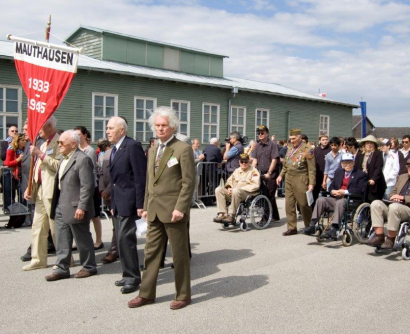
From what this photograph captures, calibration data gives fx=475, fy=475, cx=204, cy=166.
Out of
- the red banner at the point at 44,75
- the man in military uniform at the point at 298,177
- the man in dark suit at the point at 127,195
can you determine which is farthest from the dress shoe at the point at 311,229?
the red banner at the point at 44,75

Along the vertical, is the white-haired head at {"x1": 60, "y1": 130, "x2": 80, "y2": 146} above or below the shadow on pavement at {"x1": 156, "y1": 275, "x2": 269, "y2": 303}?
above

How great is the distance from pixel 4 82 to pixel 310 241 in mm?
12982

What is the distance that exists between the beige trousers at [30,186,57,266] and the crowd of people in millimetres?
14

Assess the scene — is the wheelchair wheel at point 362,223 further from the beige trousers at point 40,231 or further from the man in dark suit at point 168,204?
the beige trousers at point 40,231

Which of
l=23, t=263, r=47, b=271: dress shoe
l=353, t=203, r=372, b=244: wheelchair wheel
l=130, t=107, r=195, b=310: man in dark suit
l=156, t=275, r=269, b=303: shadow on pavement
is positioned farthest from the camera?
l=353, t=203, r=372, b=244: wheelchair wheel

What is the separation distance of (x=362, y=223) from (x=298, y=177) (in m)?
1.50

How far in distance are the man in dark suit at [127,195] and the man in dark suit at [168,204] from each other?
0.46 metres

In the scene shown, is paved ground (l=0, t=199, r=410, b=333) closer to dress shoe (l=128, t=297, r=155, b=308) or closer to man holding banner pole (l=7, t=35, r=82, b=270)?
dress shoe (l=128, t=297, r=155, b=308)

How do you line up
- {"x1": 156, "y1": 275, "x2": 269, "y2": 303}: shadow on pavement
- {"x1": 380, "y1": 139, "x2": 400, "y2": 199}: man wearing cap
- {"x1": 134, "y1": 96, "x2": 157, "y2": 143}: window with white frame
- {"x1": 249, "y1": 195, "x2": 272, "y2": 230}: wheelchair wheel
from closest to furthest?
{"x1": 156, "y1": 275, "x2": 269, "y2": 303}: shadow on pavement
{"x1": 249, "y1": 195, "x2": 272, "y2": 230}: wheelchair wheel
{"x1": 380, "y1": 139, "x2": 400, "y2": 199}: man wearing cap
{"x1": 134, "y1": 96, "x2": 157, "y2": 143}: window with white frame

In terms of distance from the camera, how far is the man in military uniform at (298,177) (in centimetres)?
906

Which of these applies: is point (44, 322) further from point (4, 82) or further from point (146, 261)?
point (4, 82)

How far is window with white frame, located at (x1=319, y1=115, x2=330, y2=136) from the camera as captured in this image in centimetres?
3136

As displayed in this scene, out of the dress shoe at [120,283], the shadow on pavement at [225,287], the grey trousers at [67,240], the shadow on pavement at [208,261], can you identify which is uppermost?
the grey trousers at [67,240]

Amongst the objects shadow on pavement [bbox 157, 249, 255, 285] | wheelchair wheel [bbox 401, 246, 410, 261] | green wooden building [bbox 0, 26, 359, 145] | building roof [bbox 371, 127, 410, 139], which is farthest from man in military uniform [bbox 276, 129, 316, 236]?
building roof [bbox 371, 127, 410, 139]
